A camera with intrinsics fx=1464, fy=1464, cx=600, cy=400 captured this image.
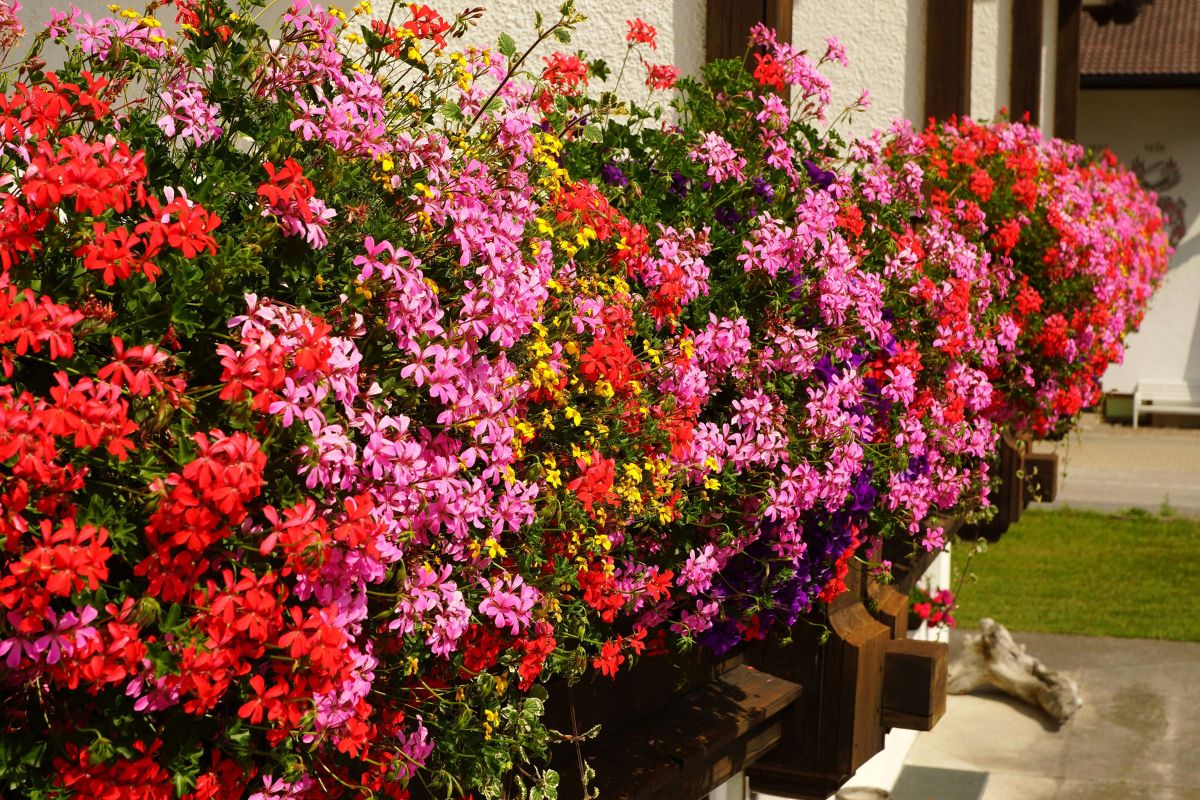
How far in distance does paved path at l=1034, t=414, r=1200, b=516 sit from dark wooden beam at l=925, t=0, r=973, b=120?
5.39 meters

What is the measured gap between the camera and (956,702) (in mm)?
7773

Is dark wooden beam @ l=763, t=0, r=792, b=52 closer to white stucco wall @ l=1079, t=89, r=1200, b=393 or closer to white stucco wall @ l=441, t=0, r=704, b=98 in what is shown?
white stucco wall @ l=441, t=0, r=704, b=98

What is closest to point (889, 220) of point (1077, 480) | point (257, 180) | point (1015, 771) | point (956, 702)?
point (257, 180)

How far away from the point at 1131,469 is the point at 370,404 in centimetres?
1474

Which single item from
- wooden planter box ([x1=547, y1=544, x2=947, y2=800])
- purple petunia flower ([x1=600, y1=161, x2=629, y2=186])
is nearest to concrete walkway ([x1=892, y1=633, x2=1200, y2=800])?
wooden planter box ([x1=547, y1=544, x2=947, y2=800])

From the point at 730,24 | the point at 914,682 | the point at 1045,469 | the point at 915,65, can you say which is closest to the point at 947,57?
the point at 915,65

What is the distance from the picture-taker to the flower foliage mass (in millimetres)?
1341

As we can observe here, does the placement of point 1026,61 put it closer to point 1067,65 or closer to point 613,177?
point 1067,65

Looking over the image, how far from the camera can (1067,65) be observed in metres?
10.9

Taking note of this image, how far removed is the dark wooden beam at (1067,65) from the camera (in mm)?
10688

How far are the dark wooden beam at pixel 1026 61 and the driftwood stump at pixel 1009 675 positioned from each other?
304 centimetres

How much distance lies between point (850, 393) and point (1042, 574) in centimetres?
870

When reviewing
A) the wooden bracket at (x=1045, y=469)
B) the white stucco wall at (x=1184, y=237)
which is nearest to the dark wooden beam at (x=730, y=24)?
the wooden bracket at (x=1045, y=469)

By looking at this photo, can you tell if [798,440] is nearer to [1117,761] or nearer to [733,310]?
[733,310]
